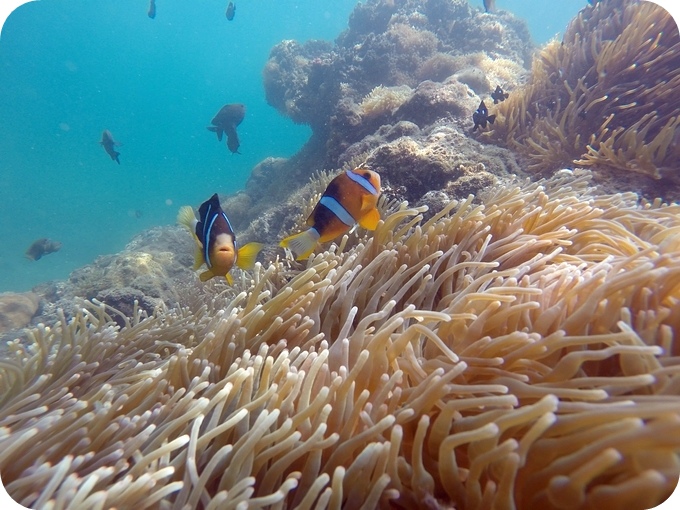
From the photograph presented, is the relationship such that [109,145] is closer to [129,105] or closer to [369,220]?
[369,220]

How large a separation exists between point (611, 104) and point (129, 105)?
105 metres

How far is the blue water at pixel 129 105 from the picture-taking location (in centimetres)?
5006

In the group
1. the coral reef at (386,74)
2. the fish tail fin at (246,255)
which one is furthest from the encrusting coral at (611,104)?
the fish tail fin at (246,255)

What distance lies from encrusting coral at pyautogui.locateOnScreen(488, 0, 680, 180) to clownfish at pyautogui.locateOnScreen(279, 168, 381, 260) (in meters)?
2.07

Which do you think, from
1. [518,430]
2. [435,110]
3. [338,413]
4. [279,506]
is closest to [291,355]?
[338,413]

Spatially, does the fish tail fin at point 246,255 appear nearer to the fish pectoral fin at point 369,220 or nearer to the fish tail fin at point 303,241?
the fish tail fin at point 303,241

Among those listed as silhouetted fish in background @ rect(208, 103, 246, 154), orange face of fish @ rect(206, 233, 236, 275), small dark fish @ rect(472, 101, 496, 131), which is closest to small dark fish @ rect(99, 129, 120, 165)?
silhouetted fish in background @ rect(208, 103, 246, 154)

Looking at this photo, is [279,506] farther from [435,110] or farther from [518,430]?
[435,110]

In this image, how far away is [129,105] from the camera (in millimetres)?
88812

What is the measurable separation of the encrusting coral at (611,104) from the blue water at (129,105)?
3734cm

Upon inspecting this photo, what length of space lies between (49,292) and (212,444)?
30.9 ft

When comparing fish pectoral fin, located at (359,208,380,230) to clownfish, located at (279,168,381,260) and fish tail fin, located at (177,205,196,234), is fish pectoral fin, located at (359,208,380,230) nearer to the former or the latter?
clownfish, located at (279,168,381,260)

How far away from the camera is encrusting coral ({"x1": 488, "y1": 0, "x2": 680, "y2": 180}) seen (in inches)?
117

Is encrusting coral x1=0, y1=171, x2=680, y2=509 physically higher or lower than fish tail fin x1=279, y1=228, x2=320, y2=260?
lower
